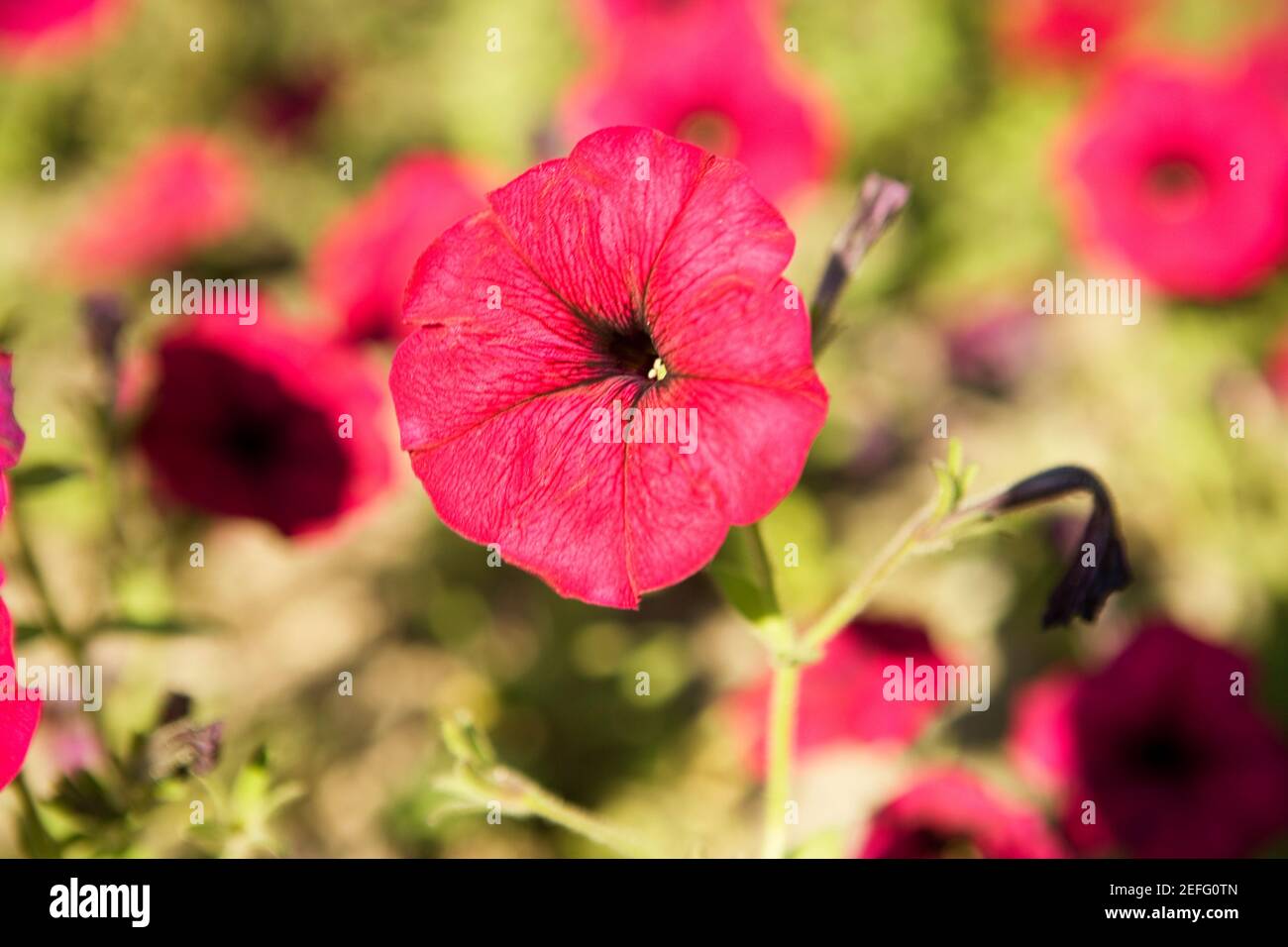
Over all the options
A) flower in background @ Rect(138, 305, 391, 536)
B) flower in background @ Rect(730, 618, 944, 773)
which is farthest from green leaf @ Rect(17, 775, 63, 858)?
flower in background @ Rect(730, 618, 944, 773)

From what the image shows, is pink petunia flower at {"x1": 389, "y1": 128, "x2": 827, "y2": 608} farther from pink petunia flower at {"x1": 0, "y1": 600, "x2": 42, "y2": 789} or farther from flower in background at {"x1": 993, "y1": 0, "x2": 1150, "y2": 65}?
flower in background at {"x1": 993, "y1": 0, "x2": 1150, "y2": 65}

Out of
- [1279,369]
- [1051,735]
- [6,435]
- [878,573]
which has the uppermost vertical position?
[1279,369]

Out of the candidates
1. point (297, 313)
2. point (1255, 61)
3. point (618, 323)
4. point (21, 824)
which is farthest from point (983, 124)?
point (21, 824)

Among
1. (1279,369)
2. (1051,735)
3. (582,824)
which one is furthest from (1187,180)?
(582,824)

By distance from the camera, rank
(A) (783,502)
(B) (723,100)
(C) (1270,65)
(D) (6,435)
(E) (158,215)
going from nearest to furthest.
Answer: (D) (6,435)
(A) (783,502)
(B) (723,100)
(E) (158,215)
(C) (1270,65)

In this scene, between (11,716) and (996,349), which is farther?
(996,349)

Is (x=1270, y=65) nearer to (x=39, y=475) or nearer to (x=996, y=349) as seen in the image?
(x=996, y=349)

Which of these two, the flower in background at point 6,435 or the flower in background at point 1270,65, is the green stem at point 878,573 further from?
the flower in background at point 1270,65
